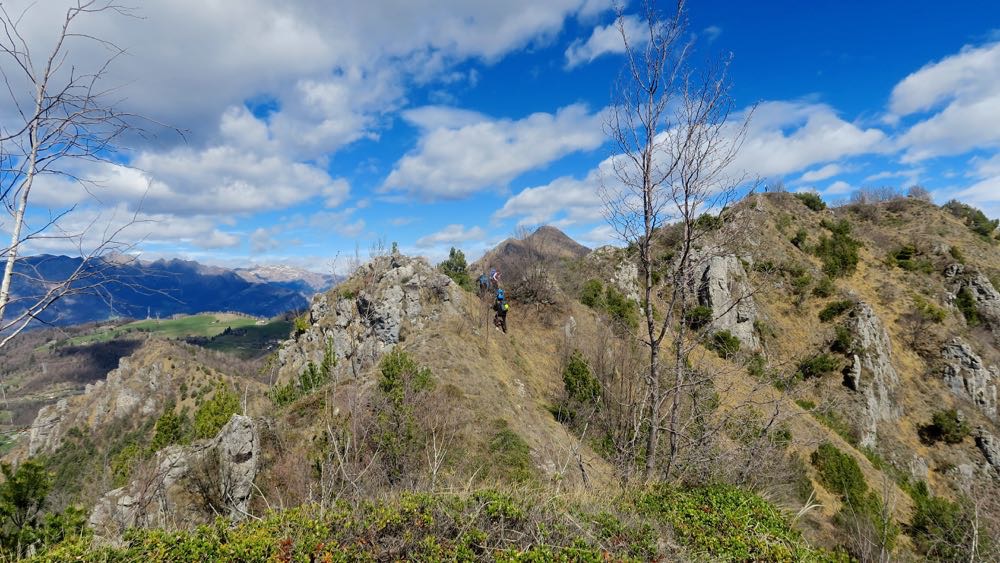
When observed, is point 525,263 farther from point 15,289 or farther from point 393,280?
point 15,289

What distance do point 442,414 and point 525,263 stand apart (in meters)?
17.1

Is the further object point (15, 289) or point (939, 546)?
point (939, 546)

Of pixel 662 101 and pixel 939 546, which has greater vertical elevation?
pixel 662 101

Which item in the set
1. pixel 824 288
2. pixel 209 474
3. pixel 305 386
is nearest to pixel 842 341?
pixel 824 288

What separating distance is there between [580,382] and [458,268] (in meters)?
16.1

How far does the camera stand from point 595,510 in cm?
573

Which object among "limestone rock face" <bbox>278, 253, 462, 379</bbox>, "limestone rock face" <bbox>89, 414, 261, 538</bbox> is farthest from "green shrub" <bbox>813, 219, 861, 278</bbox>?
"limestone rock face" <bbox>89, 414, 261, 538</bbox>

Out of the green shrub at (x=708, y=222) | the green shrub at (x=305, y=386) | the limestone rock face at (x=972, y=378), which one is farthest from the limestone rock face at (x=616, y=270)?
the limestone rock face at (x=972, y=378)

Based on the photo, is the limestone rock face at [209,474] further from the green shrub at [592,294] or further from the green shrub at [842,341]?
the green shrub at [842,341]

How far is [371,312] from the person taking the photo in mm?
24156

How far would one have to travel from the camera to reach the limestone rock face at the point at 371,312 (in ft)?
75.2

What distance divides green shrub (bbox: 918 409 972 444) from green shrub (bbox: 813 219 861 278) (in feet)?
44.5

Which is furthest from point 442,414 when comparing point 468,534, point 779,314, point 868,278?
point 868,278

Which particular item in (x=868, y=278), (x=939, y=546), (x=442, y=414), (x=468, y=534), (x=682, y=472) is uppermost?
(x=868, y=278)
